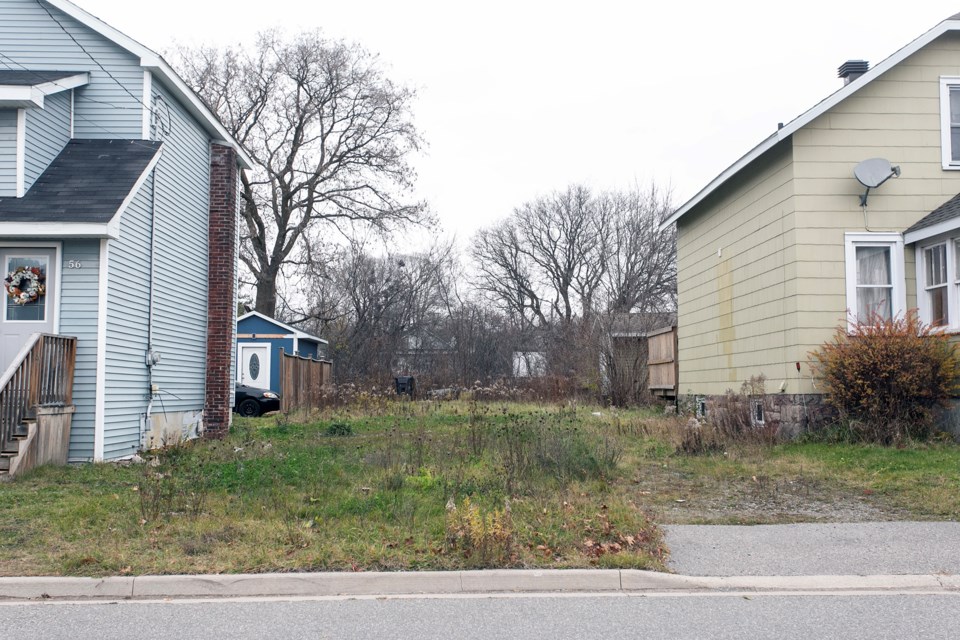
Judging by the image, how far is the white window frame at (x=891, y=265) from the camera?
1432 centimetres

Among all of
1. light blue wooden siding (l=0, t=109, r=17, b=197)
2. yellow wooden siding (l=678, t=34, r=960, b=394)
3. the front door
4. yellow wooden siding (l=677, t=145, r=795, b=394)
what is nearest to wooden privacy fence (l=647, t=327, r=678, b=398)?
yellow wooden siding (l=677, t=145, r=795, b=394)

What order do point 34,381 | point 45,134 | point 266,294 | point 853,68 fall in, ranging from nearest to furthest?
point 34,381 → point 45,134 → point 853,68 → point 266,294

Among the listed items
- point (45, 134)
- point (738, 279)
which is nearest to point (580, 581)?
point (738, 279)

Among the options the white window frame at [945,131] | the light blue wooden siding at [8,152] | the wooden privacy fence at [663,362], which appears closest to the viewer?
the light blue wooden siding at [8,152]

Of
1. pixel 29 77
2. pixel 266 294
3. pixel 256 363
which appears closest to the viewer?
pixel 29 77

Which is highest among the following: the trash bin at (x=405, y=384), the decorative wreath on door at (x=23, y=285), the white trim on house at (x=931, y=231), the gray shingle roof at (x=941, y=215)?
the gray shingle roof at (x=941, y=215)

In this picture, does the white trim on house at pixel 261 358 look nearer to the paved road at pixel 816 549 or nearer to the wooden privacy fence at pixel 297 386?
the wooden privacy fence at pixel 297 386

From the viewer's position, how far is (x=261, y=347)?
1325 inches

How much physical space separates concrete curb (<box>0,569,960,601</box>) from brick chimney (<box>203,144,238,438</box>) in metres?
11.7

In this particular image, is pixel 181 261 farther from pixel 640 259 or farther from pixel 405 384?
pixel 640 259

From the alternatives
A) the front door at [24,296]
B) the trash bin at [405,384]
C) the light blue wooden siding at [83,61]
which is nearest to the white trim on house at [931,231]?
the light blue wooden siding at [83,61]

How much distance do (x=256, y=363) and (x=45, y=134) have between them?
19882 millimetres

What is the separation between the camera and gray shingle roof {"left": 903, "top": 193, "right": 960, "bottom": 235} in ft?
44.3

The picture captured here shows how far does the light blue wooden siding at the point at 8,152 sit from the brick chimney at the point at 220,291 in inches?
212
